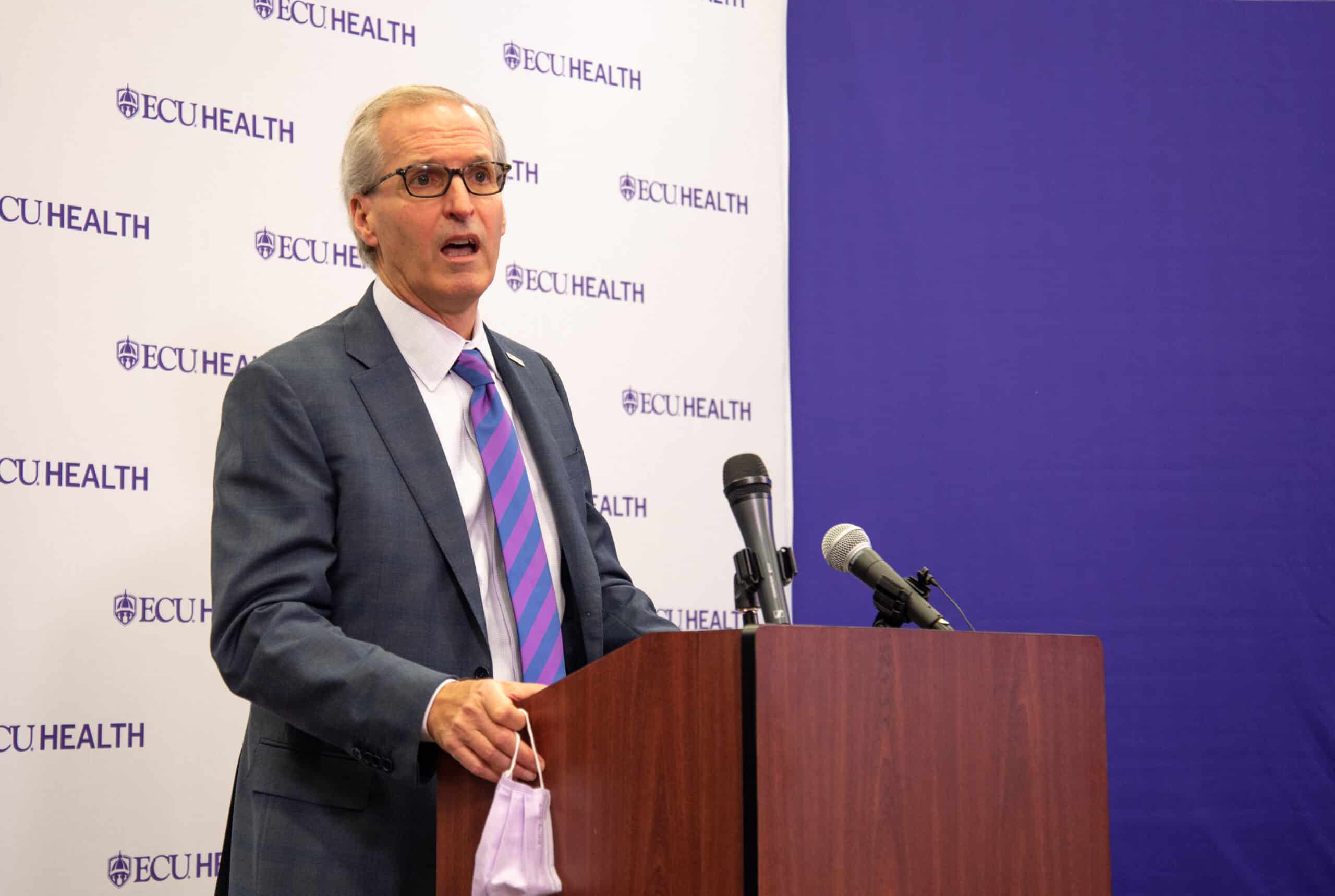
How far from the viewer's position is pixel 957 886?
1.43 metres

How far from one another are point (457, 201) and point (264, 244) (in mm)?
1088

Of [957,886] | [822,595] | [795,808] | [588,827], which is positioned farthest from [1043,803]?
[822,595]

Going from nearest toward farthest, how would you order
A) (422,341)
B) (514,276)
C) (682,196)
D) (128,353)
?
(422,341) → (128,353) → (514,276) → (682,196)

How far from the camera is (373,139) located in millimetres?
2303

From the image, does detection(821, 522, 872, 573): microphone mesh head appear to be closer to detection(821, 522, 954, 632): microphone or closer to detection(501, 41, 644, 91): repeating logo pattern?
detection(821, 522, 954, 632): microphone

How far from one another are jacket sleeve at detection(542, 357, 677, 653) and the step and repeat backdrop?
1.09m

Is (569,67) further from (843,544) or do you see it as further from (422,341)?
(843,544)

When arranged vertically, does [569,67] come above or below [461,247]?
above

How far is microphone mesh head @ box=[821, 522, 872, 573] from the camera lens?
Result: 6.19 feet

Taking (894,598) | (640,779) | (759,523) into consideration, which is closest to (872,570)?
(894,598)

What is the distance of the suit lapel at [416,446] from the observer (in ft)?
6.61

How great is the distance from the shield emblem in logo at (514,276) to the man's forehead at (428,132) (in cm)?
126

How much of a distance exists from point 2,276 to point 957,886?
2.45m

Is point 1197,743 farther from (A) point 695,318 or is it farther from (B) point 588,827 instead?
(B) point 588,827
